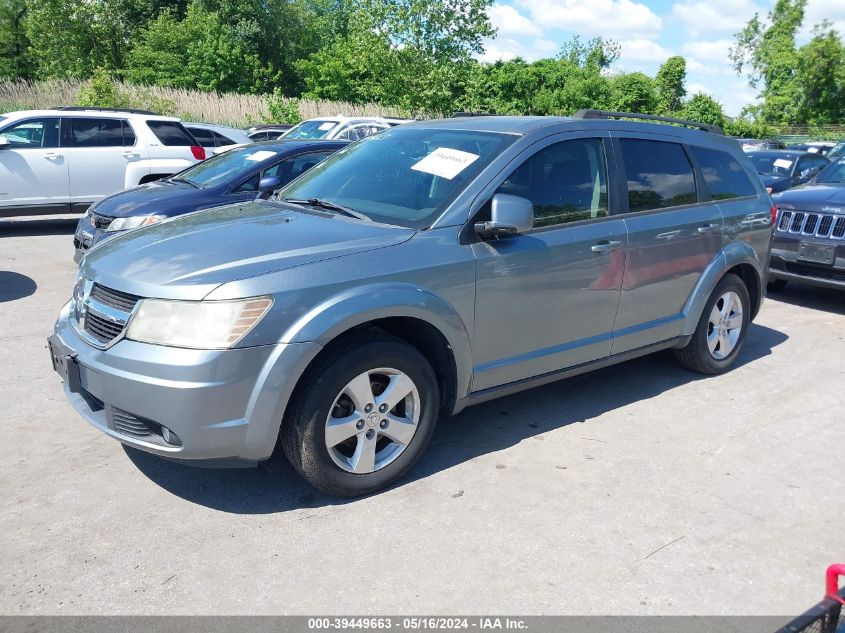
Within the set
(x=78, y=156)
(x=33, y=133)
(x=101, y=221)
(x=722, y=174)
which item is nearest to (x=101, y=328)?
(x=722, y=174)

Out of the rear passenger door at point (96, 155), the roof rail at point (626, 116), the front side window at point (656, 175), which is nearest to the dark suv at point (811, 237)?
the roof rail at point (626, 116)

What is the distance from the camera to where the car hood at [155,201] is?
7.48 m

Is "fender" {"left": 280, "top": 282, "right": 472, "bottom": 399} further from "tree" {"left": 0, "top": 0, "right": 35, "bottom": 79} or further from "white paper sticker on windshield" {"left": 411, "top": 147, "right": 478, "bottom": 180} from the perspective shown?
"tree" {"left": 0, "top": 0, "right": 35, "bottom": 79}

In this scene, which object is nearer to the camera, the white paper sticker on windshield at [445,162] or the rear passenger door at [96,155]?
the white paper sticker on windshield at [445,162]

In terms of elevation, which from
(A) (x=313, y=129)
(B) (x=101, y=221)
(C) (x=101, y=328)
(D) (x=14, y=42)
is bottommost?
(B) (x=101, y=221)

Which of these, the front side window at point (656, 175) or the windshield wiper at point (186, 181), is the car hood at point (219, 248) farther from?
the windshield wiper at point (186, 181)

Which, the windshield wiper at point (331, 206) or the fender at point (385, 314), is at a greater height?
the windshield wiper at point (331, 206)

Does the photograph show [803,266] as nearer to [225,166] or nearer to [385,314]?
[385,314]

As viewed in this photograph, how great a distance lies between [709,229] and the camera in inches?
208

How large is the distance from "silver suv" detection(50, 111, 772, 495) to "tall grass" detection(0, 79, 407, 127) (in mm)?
22902

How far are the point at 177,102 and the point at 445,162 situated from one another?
25901 mm

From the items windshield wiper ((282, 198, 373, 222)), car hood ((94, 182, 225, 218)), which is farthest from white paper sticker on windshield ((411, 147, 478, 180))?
car hood ((94, 182, 225, 218))

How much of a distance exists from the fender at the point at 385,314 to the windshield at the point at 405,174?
44cm

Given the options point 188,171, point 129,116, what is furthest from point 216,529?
point 129,116
